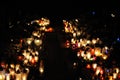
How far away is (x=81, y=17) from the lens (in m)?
21.1

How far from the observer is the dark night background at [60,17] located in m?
14.5

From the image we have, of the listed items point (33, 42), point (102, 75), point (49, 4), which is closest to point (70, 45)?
point (33, 42)

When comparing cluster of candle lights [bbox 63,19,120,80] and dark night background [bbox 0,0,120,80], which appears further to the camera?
dark night background [bbox 0,0,120,80]

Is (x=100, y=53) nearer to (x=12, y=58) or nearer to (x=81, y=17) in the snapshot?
(x=12, y=58)

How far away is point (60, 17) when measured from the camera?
67.9 feet

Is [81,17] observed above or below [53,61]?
above

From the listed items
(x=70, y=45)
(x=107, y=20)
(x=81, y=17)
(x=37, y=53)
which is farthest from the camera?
(x=81, y=17)

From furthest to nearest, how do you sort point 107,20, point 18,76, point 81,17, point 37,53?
point 81,17 → point 107,20 → point 37,53 → point 18,76

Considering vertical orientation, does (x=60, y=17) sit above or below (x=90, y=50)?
above

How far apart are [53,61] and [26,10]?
5.02m

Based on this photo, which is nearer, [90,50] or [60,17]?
[90,50]

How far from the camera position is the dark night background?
572 inches

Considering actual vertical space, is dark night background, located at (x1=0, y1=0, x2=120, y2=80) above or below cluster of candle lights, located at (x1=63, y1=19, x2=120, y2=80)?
Answer: above

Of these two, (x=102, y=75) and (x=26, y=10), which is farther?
(x=26, y=10)
